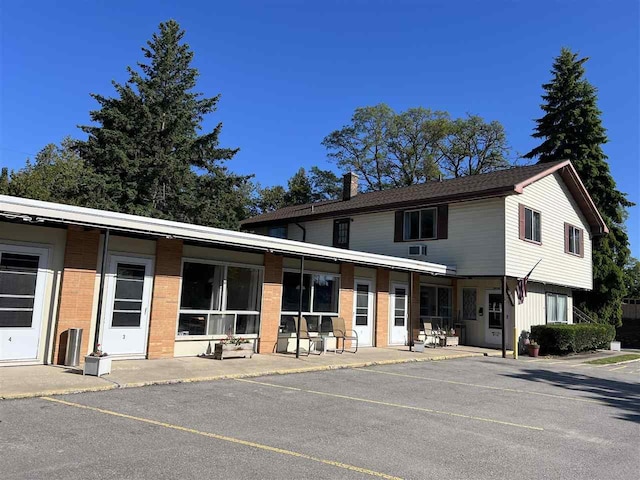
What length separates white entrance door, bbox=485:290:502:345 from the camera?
18.4 m

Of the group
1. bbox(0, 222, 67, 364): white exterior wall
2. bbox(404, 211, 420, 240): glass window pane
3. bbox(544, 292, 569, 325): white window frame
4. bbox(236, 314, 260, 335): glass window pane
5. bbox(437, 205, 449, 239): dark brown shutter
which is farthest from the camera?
bbox(544, 292, 569, 325): white window frame

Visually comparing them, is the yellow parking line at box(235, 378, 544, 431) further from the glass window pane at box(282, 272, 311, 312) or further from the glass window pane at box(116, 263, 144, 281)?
the glass window pane at box(282, 272, 311, 312)

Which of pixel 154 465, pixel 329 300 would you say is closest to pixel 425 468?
pixel 154 465

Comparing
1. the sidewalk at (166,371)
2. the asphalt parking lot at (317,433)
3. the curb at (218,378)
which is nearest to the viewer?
the asphalt parking lot at (317,433)

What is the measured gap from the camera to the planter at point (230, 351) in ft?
37.5

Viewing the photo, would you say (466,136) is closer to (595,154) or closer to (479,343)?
(595,154)

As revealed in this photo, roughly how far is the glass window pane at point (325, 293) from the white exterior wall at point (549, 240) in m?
6.39

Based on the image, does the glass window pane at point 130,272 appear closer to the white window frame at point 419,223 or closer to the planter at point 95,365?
the planter at point 95,365

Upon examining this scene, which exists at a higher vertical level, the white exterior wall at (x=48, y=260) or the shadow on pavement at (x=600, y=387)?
the white exterior wall at (x=48, y=260)

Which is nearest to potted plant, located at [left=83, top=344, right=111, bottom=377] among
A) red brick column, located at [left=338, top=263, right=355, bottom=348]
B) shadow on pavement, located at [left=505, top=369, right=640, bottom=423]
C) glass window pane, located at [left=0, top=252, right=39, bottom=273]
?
glass window pane, located at [left=0, top=252, right=39, bottom=273]

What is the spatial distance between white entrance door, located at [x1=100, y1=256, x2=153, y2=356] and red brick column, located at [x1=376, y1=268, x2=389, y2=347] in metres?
8.20

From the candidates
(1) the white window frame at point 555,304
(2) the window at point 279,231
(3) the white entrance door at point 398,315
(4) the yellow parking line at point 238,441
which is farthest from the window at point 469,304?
(4) the yellow parking line at point 238,441

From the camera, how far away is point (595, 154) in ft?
92.2

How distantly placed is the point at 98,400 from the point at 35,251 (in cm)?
403
